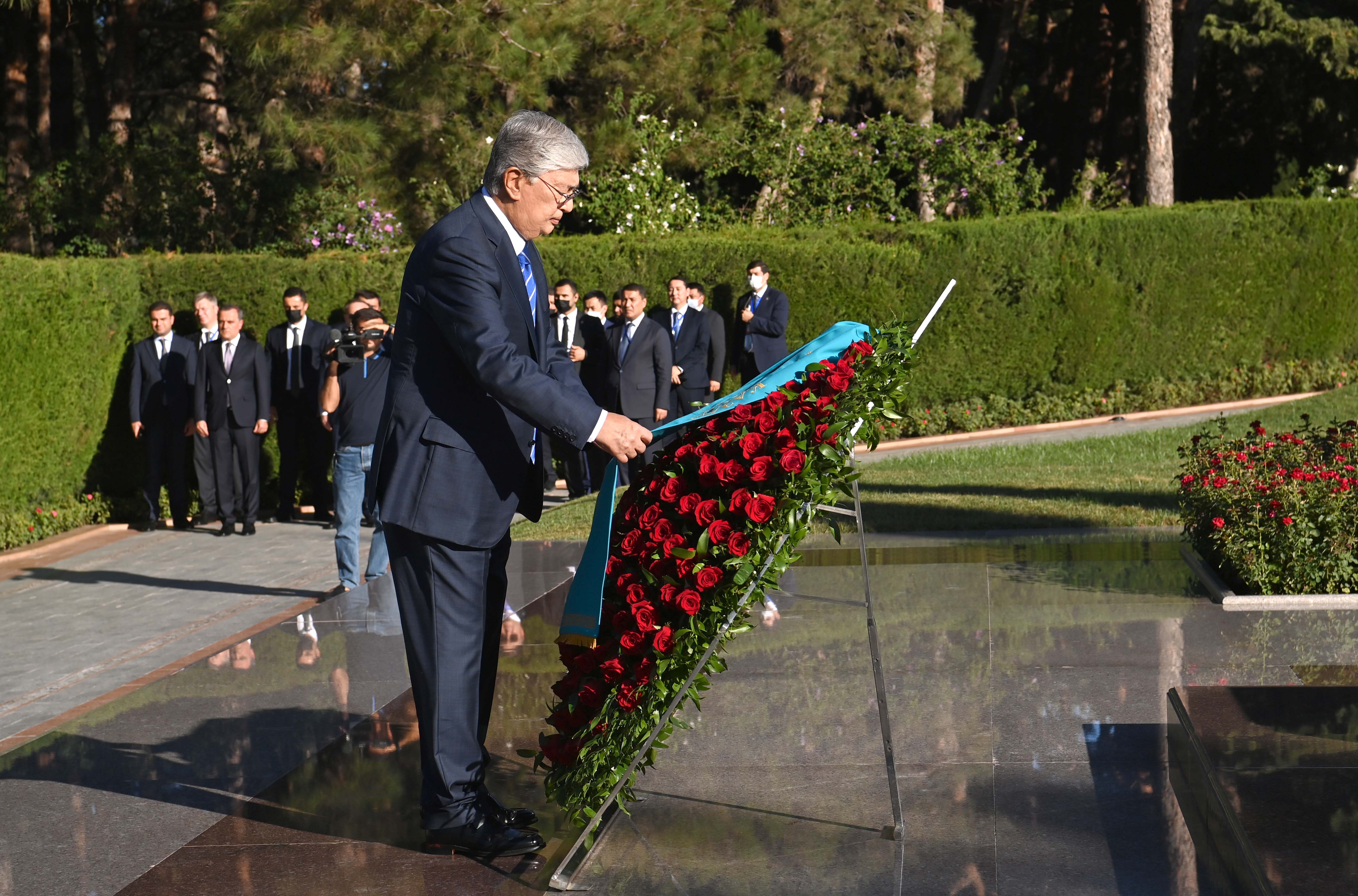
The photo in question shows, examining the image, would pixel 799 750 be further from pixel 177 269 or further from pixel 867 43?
pixel 867 43

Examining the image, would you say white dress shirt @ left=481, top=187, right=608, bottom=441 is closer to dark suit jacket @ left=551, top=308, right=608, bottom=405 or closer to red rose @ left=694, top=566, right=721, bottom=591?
red rose @ left=694, top=566, right=721, bottom=591

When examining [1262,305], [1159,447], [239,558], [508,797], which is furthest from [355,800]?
[1262,305]

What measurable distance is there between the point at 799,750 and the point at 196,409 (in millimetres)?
8760

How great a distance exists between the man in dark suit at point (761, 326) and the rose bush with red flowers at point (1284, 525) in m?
6.11

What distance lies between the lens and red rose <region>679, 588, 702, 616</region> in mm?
3742

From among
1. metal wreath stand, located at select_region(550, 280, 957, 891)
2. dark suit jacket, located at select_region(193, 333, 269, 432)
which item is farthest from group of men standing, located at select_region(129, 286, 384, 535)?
metal wreath stand, located at select_region(550, 280, 957, 891)

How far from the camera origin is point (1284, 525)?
723cm

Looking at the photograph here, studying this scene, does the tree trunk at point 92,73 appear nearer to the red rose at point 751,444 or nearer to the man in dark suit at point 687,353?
the man in dark suit at point 687,353

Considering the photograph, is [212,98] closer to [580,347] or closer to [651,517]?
[580,347]

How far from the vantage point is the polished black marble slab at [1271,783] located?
3.49m

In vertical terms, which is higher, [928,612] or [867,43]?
[867,43]

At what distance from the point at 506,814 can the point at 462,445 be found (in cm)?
119

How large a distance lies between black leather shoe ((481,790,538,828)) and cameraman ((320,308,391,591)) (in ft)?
14.5

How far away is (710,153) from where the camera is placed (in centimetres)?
2069
